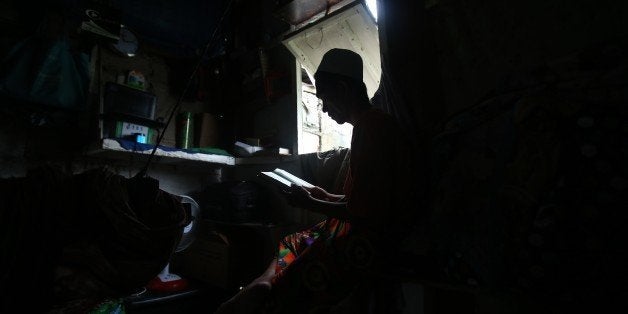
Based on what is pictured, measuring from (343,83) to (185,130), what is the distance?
384 cm

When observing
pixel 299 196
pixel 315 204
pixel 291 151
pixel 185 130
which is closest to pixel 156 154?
pixel 185 130

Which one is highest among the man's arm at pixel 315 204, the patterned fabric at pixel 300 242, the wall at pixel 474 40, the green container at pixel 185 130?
the green container at pixel 185 130

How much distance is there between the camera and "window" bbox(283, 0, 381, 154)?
3070 millimetres

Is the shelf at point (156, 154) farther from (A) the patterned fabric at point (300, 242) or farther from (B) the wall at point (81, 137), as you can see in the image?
(A) the patterned fabric at point (300, 242)

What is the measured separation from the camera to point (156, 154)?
3.71 meters

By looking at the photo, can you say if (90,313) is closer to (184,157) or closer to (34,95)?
(184,157)

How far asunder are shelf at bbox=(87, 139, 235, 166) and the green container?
1.44 ft

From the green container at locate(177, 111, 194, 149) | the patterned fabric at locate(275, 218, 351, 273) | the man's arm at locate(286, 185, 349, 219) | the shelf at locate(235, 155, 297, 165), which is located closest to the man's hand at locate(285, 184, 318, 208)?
the man's arm at locate(286, 185, 349, 219)

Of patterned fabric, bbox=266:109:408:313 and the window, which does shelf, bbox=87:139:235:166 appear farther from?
patterned fabric, bbox=266:109:408:313

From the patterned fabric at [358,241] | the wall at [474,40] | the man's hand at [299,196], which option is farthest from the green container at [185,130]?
the wall at [474,40]

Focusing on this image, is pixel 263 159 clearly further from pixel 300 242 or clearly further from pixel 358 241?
pixel 358 241

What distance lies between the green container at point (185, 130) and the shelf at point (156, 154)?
44 centimetres

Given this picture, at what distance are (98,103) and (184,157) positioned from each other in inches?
58.6

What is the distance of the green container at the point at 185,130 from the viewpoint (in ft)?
15.4
